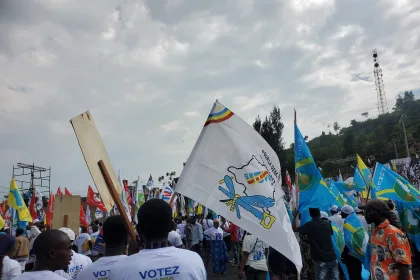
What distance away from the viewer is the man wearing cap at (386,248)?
3771mm

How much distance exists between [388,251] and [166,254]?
110 inches

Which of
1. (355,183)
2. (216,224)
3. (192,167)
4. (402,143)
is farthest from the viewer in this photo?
(402,143)

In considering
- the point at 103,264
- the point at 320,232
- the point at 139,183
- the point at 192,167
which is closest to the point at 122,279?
the point at 103,264

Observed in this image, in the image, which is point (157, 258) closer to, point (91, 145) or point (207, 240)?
point (91, 145)

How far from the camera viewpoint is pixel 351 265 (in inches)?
318

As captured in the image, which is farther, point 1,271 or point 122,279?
point 1,271

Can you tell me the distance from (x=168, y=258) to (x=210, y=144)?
1984 millimetres

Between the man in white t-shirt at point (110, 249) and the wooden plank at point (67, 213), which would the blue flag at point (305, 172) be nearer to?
the man in white t-shirt at point (110, 249)

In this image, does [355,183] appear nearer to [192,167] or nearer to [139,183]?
[139,183]

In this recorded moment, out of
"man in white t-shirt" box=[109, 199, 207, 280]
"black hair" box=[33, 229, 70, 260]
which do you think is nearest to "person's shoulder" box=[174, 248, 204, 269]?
"man in white t-shirt" box=[109, 199, 207, 280]

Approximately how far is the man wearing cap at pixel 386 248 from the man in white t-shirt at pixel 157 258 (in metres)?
2.57

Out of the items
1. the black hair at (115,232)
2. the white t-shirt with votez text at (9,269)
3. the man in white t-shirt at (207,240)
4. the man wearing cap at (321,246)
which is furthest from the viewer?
the man in white t-shirt at (207,240)

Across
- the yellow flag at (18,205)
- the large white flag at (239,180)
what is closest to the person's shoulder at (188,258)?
the large white flag at (239,180)

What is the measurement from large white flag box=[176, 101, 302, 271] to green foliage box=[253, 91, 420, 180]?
49.2m
